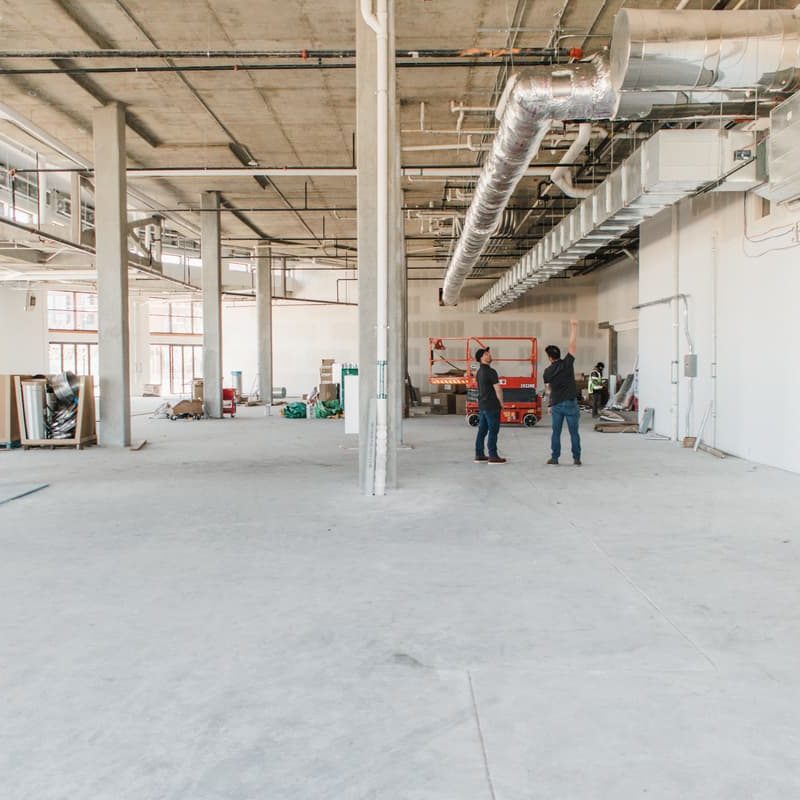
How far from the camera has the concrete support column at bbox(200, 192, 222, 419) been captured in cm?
1798

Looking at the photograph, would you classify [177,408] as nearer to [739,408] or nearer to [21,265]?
[21,265]

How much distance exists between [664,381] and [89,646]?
11.7 metres

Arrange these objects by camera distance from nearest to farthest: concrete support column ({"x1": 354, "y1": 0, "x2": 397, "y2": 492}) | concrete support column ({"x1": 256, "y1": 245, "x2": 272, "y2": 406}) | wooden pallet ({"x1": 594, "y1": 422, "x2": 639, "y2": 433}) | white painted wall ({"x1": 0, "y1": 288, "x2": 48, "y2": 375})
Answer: concrete support column ({"x1": 354, "y1": 0, "x2": 397, "y2": 492})
wooden pallet ({"x1": 594, "y1": 422, "x2": 639, "y2": 433})
concrete support column ({"x1": 256, "y1": 245, "x2": 272, "y2": 406})
white painted wall ({"x1": 0, "y1": 288, "x2": 48, "y2": 375})

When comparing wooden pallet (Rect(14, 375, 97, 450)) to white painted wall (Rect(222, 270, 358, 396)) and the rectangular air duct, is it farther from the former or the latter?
white painted wall (Rect(222, 270, 358, 396))

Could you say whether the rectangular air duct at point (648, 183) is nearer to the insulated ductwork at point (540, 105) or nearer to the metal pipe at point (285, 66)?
the insulated ductwork at point (540, 105)

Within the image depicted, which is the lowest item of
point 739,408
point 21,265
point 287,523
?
point 287,523

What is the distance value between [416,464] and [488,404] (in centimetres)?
125

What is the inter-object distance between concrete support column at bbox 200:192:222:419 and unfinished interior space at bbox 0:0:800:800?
0.08 m

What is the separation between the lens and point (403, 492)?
7211 mm

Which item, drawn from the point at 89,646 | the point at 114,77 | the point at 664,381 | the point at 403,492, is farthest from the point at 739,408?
the point at 114,77

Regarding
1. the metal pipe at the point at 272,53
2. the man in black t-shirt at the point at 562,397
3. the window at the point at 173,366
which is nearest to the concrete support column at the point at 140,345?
the window at the point at 173,366

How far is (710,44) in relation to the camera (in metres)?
5.59

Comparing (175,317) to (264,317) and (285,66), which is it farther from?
(285,66)

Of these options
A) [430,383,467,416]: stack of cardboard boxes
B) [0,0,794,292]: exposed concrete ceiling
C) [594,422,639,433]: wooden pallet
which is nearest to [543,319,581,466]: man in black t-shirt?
[0,0,794,292]: exposed concrete ceiling
